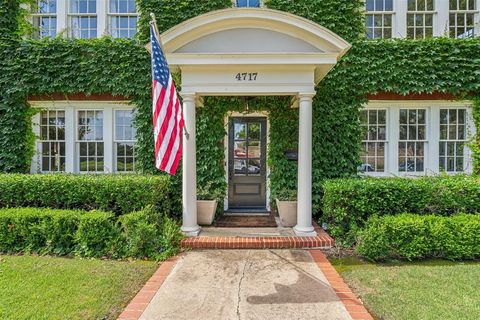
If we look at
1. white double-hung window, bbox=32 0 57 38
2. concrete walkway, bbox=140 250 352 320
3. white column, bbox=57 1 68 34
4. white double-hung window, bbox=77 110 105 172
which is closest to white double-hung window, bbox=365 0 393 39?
concrete walkway, bbox=140 250 352 320

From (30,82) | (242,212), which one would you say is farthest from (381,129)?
(30,82)

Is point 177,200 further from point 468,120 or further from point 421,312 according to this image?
point 468,120

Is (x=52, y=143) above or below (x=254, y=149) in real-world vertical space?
above

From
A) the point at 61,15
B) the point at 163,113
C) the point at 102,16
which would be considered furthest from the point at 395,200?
the point at 61,15

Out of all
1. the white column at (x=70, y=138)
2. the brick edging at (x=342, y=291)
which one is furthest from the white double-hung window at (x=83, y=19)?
the brick edging at (x=342, y=291)

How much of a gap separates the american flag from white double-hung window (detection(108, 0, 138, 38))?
13.3 ft

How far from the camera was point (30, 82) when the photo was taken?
7590mm

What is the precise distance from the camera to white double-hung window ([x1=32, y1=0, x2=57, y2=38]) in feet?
26.1

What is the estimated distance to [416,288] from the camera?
13.2 ft

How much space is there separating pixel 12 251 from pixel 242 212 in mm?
4838

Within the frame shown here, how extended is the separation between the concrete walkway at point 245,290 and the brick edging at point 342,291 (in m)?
0.08

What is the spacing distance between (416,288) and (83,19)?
31.1 feet

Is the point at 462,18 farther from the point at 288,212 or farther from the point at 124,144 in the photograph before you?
the point at 124,144

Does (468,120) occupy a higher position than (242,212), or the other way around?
(468,120)
